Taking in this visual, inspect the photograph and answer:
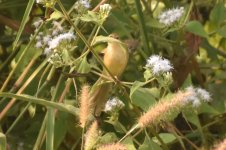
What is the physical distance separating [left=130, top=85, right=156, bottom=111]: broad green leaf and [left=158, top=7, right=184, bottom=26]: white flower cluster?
28 centimetres

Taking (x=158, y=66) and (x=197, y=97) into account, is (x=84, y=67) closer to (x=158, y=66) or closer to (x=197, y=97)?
(x=158, y=66)

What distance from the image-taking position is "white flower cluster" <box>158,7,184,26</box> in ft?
3.90

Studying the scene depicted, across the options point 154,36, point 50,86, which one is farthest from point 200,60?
point 50,86

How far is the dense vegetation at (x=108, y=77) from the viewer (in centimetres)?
91

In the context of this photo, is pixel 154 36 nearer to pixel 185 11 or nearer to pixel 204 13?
pixel 185 11

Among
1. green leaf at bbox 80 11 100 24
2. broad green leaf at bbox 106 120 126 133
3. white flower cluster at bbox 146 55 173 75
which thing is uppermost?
green leaf at bbox 80 11 100 24

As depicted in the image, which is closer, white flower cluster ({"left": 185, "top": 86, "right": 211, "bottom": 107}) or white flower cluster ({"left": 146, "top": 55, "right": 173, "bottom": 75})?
white flower cluster ({"left": 146, "top": 55, "right": 173, "bottom": 75})

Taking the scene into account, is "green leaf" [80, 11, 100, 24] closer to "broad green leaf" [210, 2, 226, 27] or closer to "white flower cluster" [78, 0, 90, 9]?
"white flower cluster" [78, 0, 90, 9]

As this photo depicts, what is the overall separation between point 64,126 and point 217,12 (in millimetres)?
412

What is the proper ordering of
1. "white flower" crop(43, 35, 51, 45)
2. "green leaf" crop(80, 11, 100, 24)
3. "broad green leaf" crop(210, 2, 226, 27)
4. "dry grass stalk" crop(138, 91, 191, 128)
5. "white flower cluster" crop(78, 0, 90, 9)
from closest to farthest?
"dry grass stalk" crop(138, 91, 191, 128), "green leaf" crop(80, 11, 100, 24), "white flower cluster" crop(78, 0, 90, 9), "white flower" crop(43, 35, 51, 45), "broad green leaf" crop(210, 2, 226, 27)

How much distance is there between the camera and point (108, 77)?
913 millimetres

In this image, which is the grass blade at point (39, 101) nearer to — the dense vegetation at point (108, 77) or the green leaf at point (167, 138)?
the dense vegetation at point (108, 77)

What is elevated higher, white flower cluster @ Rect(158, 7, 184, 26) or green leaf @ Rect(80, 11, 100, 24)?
green leaf @ Rect(80, 11, 100, 24)

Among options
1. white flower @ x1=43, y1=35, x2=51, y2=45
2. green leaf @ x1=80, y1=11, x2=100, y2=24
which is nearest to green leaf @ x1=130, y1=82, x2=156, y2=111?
green leaf @ x1=80, y1=11, x2=100, y2=24
